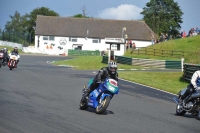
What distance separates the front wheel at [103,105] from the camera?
13.4 metres

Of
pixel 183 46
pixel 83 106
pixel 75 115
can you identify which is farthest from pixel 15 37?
pixel 75 115

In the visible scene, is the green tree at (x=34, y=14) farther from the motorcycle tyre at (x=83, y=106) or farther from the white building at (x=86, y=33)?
the motorcycle tyre at (x=83, y=106)

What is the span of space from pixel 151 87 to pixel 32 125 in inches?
657

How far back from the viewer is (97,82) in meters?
13.9

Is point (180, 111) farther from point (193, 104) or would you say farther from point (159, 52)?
point (159, 52)

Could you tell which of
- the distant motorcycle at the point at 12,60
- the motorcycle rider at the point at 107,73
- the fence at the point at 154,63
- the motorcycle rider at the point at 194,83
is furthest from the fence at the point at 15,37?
the motorcycle rider at the point at 107,73

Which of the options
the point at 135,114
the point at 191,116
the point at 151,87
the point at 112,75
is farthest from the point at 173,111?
the point at 151,87

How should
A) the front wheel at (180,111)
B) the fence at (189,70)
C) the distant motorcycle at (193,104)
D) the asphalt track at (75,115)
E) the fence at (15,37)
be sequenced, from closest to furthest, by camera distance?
the asphalt track at (75,115) → the distant motorcycle at (193,104) → the front wheel at (180,111) → the fence at (189,70) → the fence at (15,37)

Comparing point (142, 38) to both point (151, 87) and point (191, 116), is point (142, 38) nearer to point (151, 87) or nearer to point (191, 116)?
point (151, 87)

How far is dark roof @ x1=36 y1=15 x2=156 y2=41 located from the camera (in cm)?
10406

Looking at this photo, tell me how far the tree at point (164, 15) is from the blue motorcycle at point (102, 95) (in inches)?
3057

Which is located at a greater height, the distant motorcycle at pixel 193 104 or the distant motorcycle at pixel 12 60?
the distant motorcycle at pixel 12 60

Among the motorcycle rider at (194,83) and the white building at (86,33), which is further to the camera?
the white building at (86,33)

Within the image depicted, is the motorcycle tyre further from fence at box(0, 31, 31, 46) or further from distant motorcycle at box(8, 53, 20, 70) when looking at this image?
fence at box(0, 31, 31, 46)
